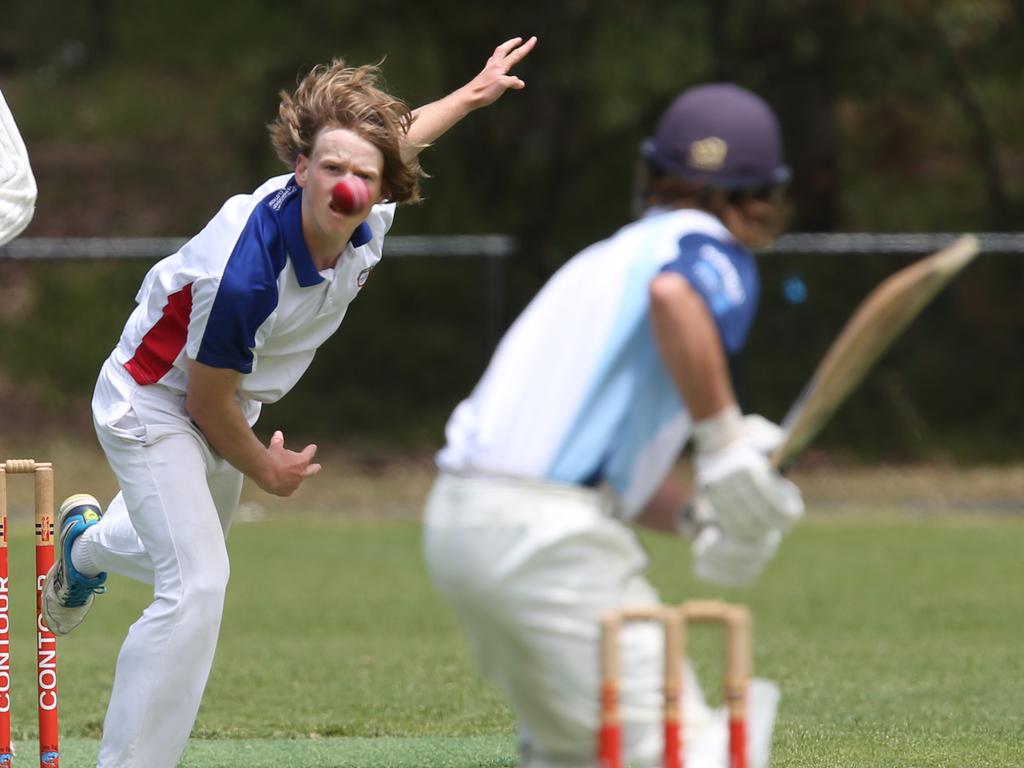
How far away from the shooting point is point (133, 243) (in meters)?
13.9

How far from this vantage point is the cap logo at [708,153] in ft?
11.1

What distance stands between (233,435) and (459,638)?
4.55 metres

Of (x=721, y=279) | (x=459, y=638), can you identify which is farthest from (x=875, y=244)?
(x=721, y=279)

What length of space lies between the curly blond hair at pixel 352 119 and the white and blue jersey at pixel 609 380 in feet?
3.29

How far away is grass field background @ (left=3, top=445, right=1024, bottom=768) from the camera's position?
6098 millimetres

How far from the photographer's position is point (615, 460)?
134 inches

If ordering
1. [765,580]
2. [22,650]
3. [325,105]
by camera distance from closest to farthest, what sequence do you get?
[325,105]
[22,650]
[765,580]

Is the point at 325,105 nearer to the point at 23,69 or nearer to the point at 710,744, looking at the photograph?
the point at 710,744

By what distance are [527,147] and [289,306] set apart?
1301 cm

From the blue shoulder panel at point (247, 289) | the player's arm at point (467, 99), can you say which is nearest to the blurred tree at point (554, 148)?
the player's arm at point (467, 99)

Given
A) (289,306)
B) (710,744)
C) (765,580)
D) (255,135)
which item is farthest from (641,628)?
(255,135)

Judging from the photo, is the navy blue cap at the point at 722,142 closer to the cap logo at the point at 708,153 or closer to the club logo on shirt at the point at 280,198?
the cap logo at the point at 708,153

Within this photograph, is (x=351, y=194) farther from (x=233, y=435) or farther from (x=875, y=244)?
(x=875, y=244)

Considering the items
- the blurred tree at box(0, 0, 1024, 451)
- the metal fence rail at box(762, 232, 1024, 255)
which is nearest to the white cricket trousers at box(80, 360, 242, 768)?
the metal fence rail at box(762, 232, 1024, 255)
